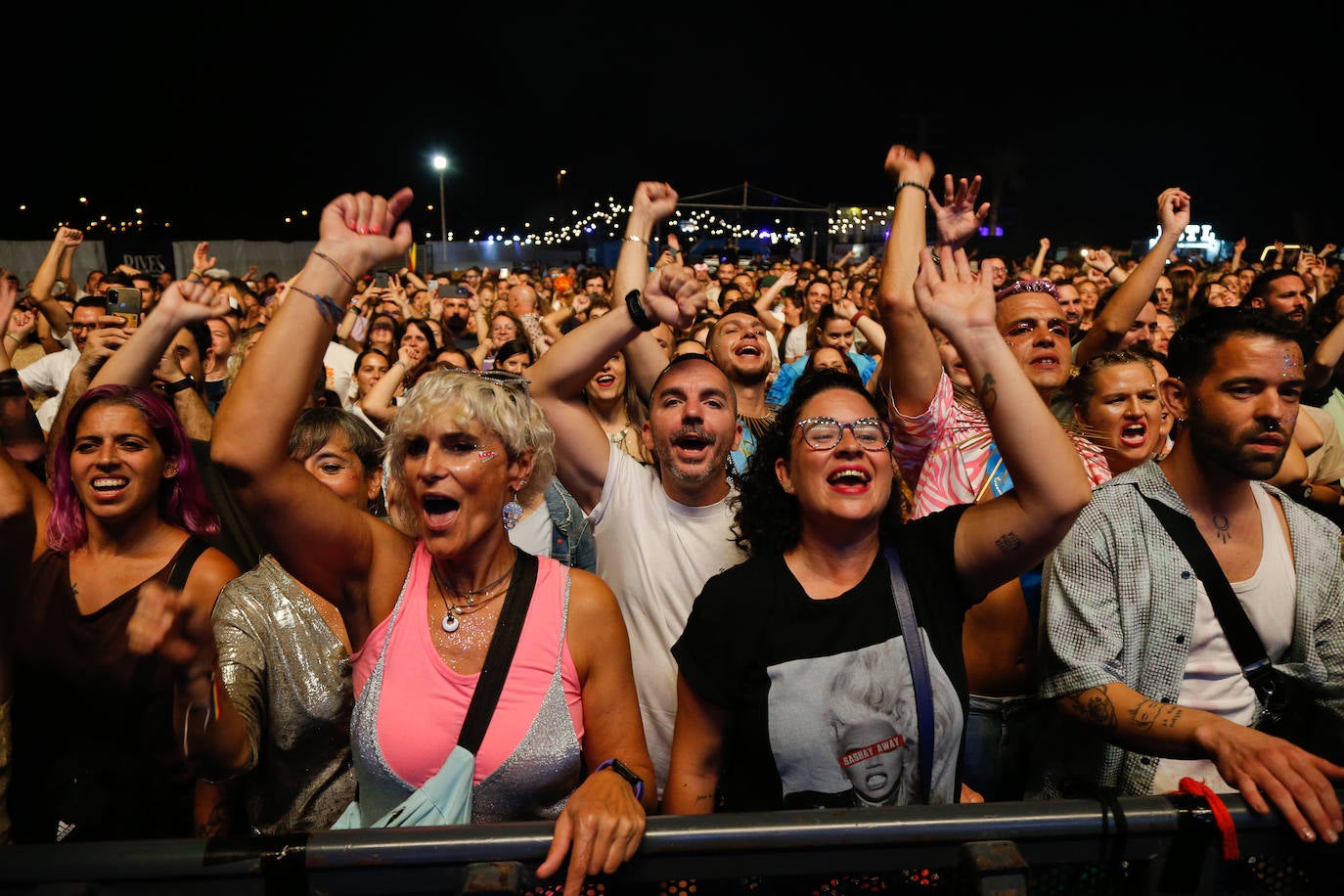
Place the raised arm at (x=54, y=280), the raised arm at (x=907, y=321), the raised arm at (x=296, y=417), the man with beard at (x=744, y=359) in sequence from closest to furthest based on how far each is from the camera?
the raised arm at (x=296, y=417) → the raised arm at (x=907, y=321) → the man with beard at (x=744, y=359) → the raised arm at (x=54, y=280)

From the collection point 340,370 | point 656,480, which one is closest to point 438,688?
point 656,480

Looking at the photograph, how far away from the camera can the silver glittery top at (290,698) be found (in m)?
2.16

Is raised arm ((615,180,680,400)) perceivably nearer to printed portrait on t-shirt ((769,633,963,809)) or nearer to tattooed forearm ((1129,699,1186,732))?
printed portrait on t-shirt ((769,633,963,809))

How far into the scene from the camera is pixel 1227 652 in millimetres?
2088

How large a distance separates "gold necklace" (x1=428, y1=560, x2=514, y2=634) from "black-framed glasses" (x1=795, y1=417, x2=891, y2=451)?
2.81 feet

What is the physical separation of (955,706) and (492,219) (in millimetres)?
84831

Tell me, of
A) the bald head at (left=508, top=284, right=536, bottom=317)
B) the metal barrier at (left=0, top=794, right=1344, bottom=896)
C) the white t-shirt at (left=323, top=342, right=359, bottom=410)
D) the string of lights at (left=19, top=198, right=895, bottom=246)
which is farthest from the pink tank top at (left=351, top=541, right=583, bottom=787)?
the string of lights at (left=19, top=198, right=895, bottom=246)

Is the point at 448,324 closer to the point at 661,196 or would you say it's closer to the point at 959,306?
the point at 661,196

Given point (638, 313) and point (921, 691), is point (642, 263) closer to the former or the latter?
point (638, 313)

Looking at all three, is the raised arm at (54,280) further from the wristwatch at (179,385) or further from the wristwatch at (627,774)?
the wristwatch at (627,774)

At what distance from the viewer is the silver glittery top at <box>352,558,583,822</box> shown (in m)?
1.84

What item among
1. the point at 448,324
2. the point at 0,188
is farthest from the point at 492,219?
the point at 448,324

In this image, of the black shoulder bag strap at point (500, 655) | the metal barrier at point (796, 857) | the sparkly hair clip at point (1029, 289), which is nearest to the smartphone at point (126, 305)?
the black shoulder bag strap at point (500, 655)

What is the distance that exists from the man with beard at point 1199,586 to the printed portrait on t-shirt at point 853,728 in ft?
1.53
